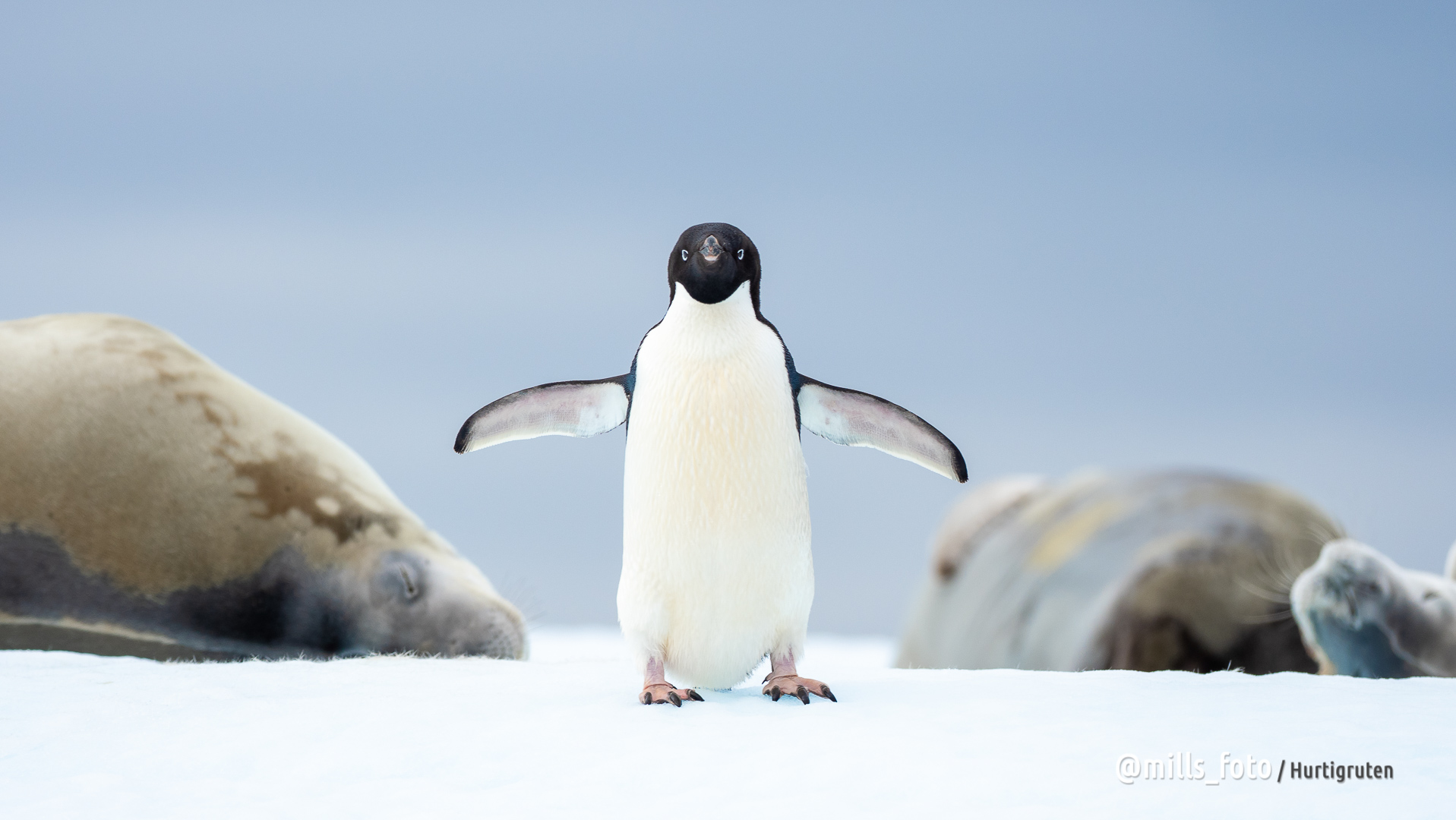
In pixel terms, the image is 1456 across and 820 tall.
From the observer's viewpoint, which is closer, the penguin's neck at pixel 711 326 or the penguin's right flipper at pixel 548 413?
the penguin's neck at pixel 711 326

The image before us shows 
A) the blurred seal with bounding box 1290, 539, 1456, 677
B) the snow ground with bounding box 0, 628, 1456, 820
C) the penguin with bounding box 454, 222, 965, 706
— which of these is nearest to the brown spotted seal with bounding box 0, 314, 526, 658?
the snow ground with bounding box 0, 628, 1456, 820

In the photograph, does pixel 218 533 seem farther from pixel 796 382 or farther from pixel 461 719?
pixel 796 382

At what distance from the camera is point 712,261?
3.08 metres

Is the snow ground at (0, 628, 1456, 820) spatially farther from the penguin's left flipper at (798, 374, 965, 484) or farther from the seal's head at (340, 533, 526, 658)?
the seal's head at (340, 533, 526, 658)

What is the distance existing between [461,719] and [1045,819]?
153cm

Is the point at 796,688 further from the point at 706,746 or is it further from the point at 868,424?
the point at 868,424

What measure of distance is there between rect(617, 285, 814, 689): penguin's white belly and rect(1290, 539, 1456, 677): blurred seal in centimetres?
341

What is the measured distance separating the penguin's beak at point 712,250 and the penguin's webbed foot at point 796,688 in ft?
3.90

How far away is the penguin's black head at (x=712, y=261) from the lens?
3096 mm

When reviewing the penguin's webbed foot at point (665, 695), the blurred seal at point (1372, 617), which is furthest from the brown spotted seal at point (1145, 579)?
the penguin's webbed foot at point (665, 695)

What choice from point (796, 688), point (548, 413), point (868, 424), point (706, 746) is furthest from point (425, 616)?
point (706, 746)

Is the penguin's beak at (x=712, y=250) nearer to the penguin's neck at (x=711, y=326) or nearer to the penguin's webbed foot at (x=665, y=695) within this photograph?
the penguin's neck at (x=711, y=326)

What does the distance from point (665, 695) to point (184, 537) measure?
297cm

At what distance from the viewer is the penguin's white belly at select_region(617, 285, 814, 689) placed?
3246 mm
